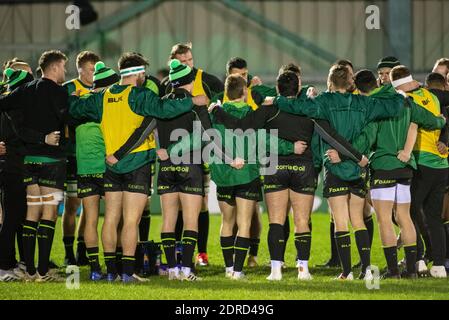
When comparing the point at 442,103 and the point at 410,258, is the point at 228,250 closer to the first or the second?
the point at 410,258

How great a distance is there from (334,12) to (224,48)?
2936 mm

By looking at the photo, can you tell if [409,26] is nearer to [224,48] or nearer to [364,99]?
[224,48]

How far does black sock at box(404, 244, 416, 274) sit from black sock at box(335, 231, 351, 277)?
2.07 feet

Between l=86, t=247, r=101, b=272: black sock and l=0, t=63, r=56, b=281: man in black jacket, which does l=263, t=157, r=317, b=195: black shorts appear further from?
l=0, t=63, r=56, b=281: man in black jacket

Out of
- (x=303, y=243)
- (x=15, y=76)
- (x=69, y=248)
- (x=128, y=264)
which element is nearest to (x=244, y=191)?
(x=303, y=243)

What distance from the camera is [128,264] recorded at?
9828 millimetres

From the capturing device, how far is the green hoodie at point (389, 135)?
10023 mm

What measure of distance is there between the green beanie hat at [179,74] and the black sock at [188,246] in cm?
154

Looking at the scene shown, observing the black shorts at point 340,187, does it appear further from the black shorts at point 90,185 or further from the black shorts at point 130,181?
the black shorts at point 90,185

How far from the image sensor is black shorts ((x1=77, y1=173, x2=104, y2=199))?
1020cm

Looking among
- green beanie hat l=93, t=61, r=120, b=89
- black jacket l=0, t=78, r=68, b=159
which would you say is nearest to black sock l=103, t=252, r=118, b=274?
black jacket l=0, t=78, r=68, b=159

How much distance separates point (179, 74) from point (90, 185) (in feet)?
5.05
